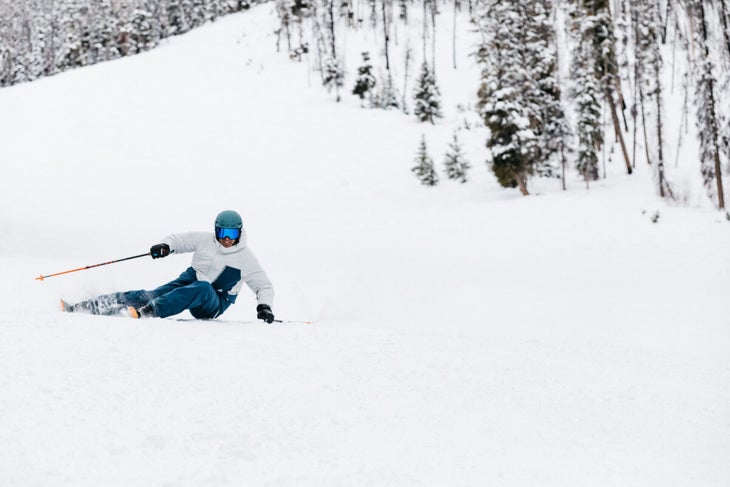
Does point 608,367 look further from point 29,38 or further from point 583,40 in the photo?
point 29,38

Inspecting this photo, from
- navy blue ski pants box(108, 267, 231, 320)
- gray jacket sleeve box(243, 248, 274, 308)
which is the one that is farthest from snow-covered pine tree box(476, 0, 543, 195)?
navy blue ski pants box(108, 267, 231, 320)

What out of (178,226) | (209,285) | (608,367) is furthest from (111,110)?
(608,367)

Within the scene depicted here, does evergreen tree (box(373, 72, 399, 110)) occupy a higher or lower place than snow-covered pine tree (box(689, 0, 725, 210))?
higher

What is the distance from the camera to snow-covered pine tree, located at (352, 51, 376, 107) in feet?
149

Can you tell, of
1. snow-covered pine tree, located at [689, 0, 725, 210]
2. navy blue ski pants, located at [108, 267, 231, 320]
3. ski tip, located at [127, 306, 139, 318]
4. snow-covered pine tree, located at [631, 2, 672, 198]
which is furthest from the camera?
snow-covered pine tree, located at [631, 2, 672, 198]

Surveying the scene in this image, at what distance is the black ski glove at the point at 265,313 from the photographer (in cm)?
595

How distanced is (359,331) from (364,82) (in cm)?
4208

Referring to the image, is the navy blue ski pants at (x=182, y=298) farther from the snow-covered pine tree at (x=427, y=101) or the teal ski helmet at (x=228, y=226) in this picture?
the snow-covered pine tree at (x=427, y=101)

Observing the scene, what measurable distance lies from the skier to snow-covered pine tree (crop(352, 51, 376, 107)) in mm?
40312

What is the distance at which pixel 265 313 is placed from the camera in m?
6.00

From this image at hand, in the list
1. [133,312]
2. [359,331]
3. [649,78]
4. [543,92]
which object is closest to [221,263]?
[133,312]

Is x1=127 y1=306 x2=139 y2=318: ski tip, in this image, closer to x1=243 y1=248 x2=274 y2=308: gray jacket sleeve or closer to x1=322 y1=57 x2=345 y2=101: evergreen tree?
x1=243 y1=248 x2=274 y2=308: gray jacket sleeve

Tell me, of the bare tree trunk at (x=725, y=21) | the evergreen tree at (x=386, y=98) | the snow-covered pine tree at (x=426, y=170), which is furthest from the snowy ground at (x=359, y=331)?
the evergreen tree at (x=386, y=98)

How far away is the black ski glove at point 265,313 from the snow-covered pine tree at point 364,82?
40.7 metres
